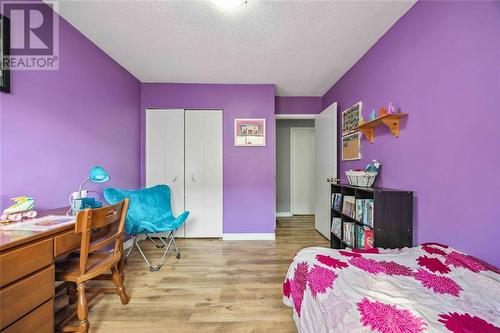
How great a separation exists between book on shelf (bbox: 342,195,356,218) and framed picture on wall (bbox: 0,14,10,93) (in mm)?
2937

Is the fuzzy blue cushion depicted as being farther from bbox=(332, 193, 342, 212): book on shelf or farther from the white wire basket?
the white wire basket

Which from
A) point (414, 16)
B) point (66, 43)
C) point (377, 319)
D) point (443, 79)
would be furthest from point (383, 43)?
point (66, 43)

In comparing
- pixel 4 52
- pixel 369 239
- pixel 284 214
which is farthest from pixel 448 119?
pixel 284 214

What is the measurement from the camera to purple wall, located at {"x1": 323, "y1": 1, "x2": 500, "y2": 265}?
1143 mm

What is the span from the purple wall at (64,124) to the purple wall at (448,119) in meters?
3.01

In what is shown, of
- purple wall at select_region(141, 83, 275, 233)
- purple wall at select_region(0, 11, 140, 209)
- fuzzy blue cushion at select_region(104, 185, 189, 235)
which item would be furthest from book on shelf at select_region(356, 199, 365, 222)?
purple wall at select_region(0, 11, 140, 209)

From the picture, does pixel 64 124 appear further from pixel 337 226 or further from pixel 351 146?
pixel 351 146

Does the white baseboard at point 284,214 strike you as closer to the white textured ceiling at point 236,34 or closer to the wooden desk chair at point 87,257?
the white textured ceiling at point 236,34

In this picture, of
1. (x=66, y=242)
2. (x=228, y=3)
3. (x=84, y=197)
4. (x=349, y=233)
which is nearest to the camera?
(x=66, y=242)

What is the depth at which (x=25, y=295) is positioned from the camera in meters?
1.01

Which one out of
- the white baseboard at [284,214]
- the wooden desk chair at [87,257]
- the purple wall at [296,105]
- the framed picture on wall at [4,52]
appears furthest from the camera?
the white baseboard at [284,214]

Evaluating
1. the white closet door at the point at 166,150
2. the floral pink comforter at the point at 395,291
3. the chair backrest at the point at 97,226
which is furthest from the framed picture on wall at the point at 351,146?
the chair backrest at the point at 97,226

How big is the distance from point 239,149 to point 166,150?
115cm

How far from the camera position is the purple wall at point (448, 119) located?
3.75ft
